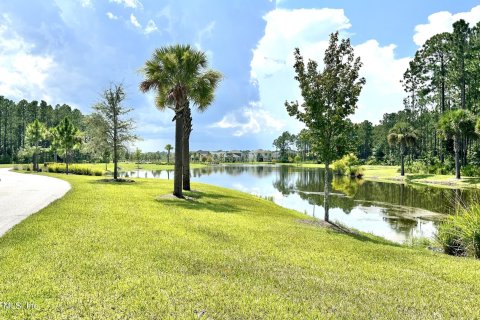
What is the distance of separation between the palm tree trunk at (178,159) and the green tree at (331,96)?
27.0 feet

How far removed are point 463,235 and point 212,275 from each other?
938 cm

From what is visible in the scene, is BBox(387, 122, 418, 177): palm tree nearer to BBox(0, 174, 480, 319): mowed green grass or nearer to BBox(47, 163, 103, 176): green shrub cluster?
BBox(47, 163, 103, 176): green shrub cluster

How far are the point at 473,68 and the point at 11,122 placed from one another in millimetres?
110176

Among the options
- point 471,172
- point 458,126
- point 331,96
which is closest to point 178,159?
point 331,96

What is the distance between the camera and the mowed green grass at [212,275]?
5.38 m

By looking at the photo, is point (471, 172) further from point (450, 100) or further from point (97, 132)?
point (97, 132)

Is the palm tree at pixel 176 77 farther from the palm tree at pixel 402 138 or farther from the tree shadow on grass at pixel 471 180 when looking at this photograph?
the palm tree at pixel 402 138

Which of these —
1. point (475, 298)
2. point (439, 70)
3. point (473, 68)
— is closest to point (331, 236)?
point (475, 298)

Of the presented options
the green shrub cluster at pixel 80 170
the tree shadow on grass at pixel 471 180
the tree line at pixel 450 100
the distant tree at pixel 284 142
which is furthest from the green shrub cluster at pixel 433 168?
the distant tree at pixel 284 142

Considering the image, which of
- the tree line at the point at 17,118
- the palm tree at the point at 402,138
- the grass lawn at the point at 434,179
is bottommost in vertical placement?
the grass lawn at the point at 434,179

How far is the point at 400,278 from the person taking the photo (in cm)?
753

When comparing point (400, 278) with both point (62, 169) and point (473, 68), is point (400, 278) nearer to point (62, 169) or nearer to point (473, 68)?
point (62, 169)

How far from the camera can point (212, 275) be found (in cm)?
688

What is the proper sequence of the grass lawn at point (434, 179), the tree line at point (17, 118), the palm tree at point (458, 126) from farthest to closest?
1. the tree line at point (17, 118)
2. the palm tree at point (458, 126)
3. the grass lawn at point (434, 179)
